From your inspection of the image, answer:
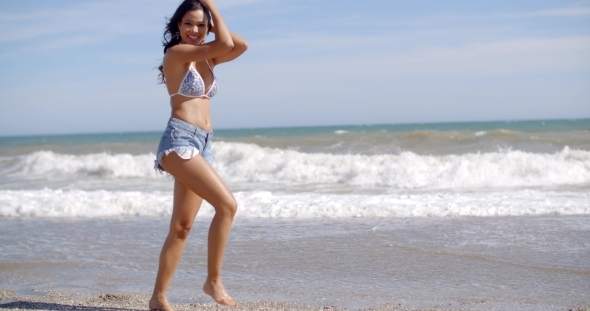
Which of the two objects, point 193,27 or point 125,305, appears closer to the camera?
point 193,27

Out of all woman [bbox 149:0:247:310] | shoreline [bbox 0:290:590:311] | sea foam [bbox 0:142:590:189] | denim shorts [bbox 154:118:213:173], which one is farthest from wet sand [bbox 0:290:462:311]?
sea foam [bbox 0:142:590:189]

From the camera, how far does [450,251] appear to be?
231 inches

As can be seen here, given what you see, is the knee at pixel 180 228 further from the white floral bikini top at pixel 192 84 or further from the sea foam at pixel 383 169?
the sea foam at pixel 383 169

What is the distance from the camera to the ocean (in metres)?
4.70

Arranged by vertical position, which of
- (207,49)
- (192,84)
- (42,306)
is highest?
(207,49)

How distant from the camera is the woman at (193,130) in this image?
11.3ft

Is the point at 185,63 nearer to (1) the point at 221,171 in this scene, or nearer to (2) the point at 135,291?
(2) the point at 135,291

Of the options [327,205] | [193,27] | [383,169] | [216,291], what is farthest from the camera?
[383,169]

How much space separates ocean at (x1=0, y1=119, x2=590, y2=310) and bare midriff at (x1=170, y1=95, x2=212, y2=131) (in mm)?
1481

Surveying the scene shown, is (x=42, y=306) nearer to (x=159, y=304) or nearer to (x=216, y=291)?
(x=159, y=304)

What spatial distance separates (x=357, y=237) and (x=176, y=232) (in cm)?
336

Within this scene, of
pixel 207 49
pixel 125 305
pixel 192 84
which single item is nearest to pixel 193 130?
pixel 192 84

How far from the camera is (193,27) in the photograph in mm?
3580

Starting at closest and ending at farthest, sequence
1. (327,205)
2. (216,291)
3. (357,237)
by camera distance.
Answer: (216,291), (357,237), (327,205)
